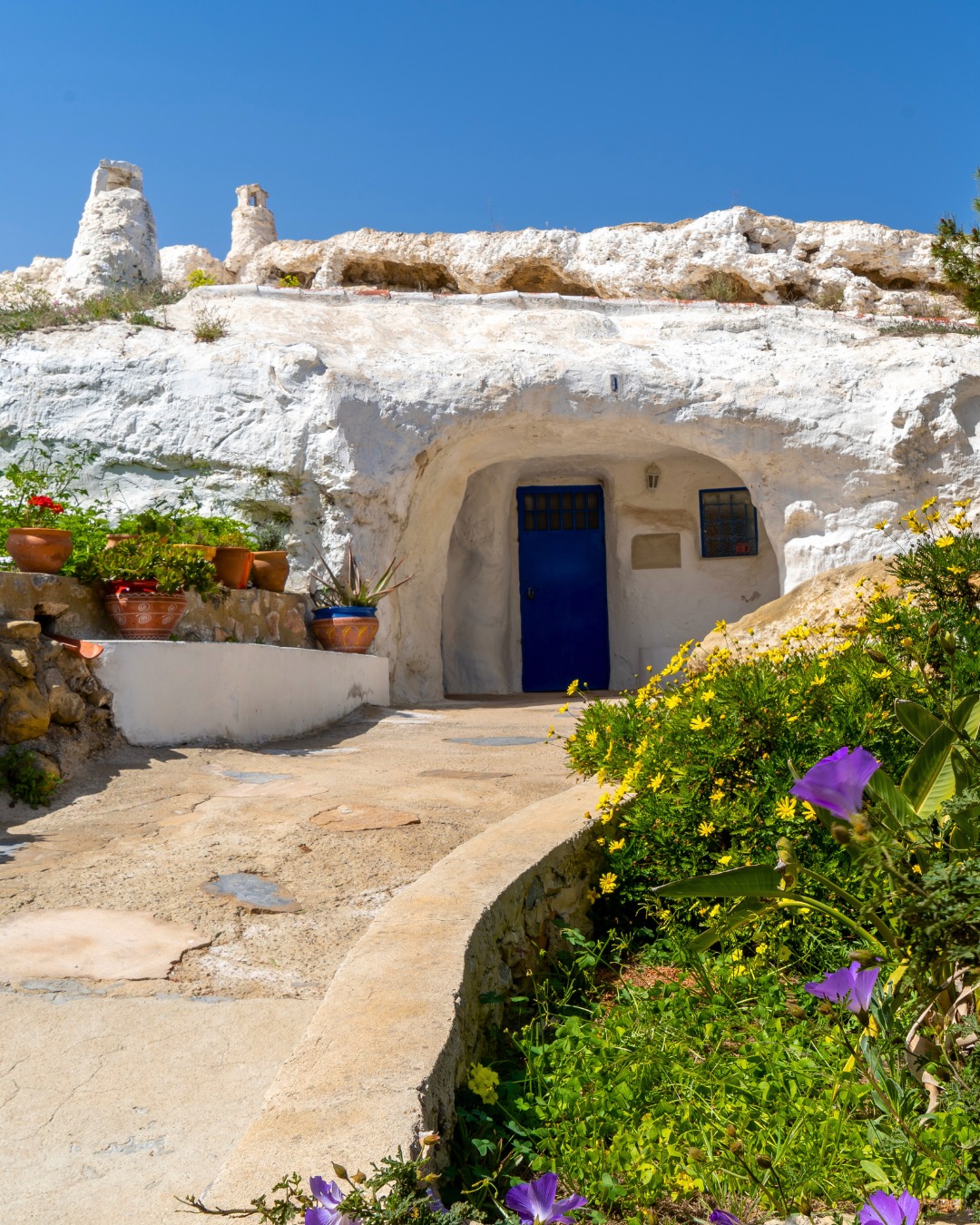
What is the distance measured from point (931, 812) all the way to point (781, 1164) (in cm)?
63

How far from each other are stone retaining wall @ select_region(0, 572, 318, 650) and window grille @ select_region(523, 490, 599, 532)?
13.7ft

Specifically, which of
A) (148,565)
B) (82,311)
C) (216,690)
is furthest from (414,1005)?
(82,311)

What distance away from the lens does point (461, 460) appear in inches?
415

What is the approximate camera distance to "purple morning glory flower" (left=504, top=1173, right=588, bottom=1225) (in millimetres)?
1283

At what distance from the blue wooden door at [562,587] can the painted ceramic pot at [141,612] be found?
21.7ft

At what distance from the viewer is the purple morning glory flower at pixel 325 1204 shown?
115 cm

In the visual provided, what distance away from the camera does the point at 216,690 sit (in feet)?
19.5

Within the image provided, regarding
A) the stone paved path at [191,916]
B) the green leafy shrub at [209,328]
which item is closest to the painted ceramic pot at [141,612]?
the stone paved path at [191,916]

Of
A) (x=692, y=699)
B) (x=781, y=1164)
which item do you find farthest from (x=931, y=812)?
(x=692, y=699)

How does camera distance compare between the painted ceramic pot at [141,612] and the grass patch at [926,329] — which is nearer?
the painted ceramic pot at [141,612]

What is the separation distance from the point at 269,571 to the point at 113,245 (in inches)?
242

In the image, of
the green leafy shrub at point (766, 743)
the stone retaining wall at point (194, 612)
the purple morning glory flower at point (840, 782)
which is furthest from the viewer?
the stone retaining wall at point (194, 612)

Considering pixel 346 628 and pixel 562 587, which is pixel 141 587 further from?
pixel 562 587

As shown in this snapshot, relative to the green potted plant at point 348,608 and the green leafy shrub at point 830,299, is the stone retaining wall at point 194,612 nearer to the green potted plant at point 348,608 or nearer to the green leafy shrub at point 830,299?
the green potted plant at point 348,608
